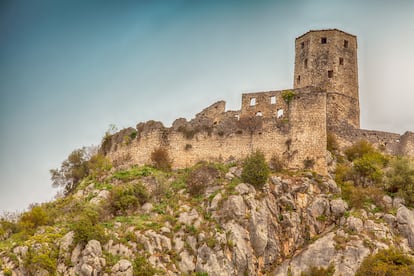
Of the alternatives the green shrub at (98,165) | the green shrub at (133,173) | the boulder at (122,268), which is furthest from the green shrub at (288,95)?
the boulder at (122,268)

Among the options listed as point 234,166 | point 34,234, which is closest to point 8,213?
point 34,234

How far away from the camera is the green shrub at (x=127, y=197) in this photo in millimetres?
48188

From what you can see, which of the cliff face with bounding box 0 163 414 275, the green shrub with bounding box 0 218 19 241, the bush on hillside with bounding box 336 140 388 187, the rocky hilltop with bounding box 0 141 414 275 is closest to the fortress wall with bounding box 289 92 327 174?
the rocky hilltop with bounding box 0 141 414 275

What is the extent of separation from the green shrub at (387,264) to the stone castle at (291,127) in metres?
9.14

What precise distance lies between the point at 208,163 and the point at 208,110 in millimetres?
5359

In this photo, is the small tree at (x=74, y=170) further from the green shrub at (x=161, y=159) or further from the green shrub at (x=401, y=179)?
the green shrub at (x=401, y=179)

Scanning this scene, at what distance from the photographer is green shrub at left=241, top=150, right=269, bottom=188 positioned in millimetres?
49156

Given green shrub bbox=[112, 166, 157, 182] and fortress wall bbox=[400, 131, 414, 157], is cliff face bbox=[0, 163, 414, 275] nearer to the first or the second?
green shrub bbox=[112, 166, 157, 182]

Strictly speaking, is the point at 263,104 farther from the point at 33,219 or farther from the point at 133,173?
the point at 33,219

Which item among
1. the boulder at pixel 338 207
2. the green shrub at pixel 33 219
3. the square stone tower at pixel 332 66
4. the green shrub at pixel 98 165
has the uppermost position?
the square stone tower at pixel 332 66

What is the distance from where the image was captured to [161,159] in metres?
53.8

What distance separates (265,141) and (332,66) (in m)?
9.89

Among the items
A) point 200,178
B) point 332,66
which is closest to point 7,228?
point 200,178

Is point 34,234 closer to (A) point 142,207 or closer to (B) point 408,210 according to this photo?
(A) point 142,207
